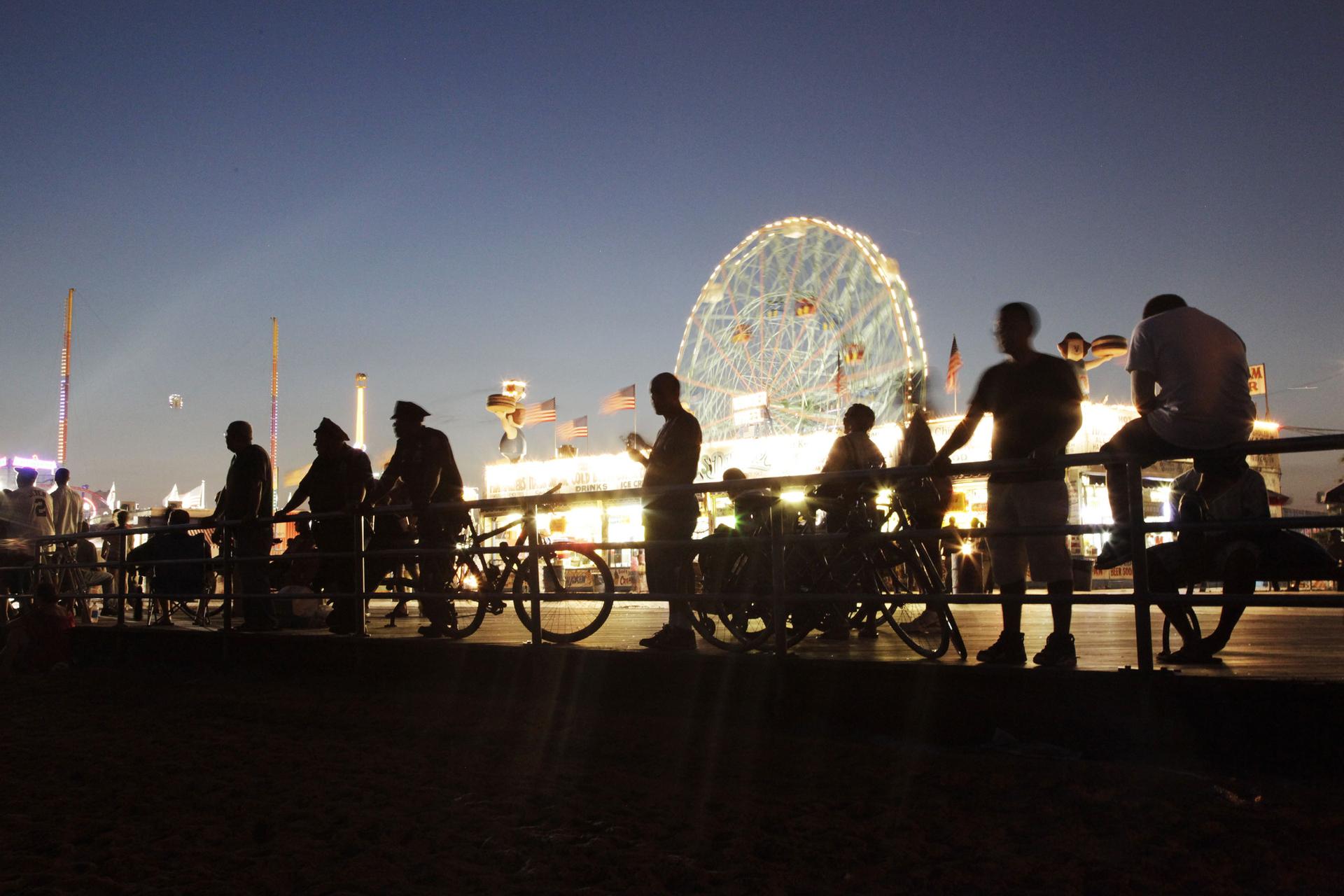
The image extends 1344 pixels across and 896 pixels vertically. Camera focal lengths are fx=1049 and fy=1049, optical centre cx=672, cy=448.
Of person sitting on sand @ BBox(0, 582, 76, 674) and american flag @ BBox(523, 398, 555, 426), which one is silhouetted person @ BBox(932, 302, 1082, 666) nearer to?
person sitting on sand @ BBox(0, 582, 76, 674)

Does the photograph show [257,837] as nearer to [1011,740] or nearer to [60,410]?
[1011,740]

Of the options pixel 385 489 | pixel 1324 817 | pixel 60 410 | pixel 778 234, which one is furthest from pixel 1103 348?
pixel 60 410

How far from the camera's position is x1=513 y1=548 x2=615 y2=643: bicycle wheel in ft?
21.5

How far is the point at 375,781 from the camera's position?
4125mm

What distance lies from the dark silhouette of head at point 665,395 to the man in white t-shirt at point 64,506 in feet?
29.9

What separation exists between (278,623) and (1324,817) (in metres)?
7.25

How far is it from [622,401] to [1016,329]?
38.7 m

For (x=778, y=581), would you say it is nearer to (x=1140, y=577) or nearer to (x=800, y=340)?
(x=1140, y=577)

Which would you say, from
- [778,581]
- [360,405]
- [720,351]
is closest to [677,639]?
[778,581]

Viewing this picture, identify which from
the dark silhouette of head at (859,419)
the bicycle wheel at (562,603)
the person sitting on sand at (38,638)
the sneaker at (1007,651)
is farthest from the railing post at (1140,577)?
the person sitting on sand at (38,638)

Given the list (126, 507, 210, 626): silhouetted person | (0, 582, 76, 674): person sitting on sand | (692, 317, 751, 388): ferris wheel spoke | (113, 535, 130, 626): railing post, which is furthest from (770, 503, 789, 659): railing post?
(692, 317, 751, 388): ferris wheel spoke

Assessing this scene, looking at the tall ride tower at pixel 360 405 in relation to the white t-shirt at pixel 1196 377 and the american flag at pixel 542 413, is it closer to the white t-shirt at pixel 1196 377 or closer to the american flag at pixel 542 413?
the american flag at pixel 542 413

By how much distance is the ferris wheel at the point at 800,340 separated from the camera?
93.9 ft

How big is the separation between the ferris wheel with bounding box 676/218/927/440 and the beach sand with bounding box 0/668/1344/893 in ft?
78.9
